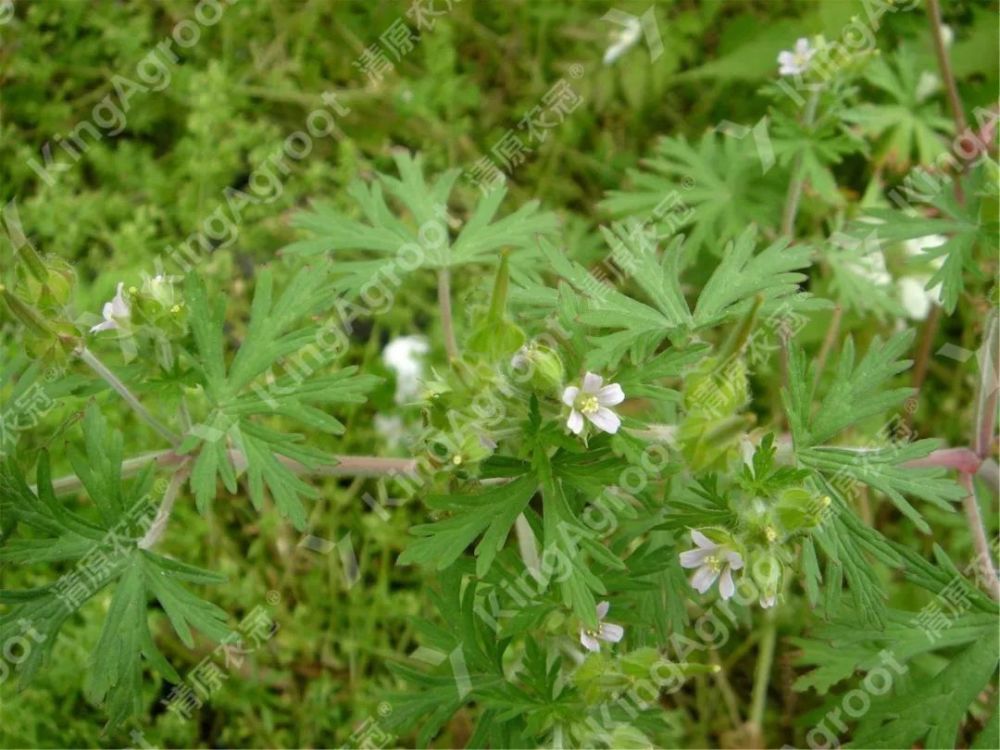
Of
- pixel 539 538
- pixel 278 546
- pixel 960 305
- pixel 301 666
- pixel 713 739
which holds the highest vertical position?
pixel 539 538

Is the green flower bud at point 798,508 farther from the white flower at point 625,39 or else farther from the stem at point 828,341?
the white flower at point 625,39

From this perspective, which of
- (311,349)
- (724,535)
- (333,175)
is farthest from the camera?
(333,175)

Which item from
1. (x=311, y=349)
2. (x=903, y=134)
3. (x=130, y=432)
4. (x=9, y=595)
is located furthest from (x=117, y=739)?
(x=903, y=134)

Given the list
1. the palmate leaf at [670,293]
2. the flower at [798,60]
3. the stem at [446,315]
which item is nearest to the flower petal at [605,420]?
the palmate leaf at [670,293]

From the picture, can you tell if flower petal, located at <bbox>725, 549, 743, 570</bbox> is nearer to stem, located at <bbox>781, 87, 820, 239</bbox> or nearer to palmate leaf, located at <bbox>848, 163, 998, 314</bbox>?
palmate leaf, located at <bbox>848, 163, 998, 314</bbox>

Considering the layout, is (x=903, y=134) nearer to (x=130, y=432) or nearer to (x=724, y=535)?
(x=724, y=535)

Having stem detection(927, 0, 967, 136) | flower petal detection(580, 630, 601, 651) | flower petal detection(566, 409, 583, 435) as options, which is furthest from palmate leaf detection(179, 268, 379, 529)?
stem detection(927, 0, 967, 136)
